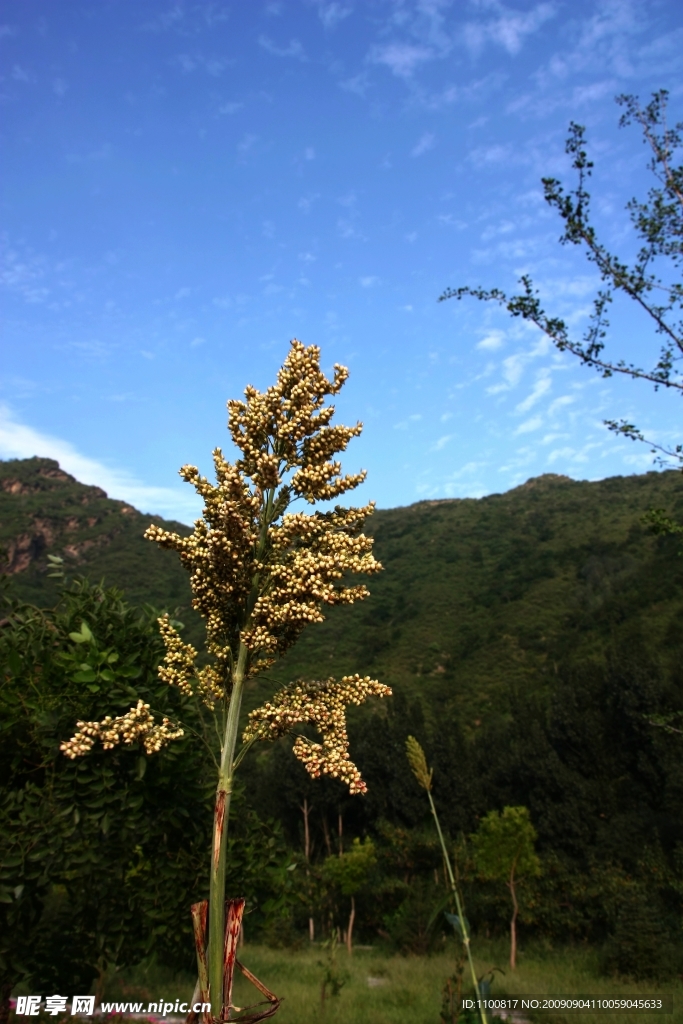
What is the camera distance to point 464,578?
11325 cm

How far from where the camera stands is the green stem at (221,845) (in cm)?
294

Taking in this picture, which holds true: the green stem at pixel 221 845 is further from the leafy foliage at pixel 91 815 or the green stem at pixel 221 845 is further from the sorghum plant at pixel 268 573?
the leafy foliage at pixel 91 815

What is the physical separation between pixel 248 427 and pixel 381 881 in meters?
44.1

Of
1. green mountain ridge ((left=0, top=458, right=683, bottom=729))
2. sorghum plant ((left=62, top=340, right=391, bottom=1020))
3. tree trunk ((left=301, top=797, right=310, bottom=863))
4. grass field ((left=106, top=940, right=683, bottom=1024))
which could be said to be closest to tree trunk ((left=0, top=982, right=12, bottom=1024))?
sorghum plant ((left=62, top=340, right=391, bottom=1020))

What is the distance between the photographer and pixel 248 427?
420 cm

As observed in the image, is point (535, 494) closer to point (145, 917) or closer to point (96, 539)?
point (96, 539)

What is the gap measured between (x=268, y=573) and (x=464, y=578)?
112m

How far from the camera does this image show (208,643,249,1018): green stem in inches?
116

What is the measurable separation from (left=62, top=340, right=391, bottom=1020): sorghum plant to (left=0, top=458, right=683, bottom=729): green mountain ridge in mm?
42267

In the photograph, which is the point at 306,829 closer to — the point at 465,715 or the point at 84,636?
the point at 465,715

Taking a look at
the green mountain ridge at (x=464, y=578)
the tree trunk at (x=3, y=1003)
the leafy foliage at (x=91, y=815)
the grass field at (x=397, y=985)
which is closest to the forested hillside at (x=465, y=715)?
the leafy foliage at (x=91, y=815)

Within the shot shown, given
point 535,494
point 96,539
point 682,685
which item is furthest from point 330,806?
point 535,494

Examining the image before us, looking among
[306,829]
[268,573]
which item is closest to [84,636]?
[268,573]

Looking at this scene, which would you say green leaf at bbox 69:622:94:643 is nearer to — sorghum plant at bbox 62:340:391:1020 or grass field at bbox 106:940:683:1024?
sorghum plant at bbox 62:340:391:1020
